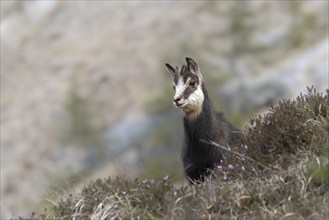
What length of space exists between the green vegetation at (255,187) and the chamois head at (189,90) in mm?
1870

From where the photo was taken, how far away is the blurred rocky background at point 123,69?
190 ft

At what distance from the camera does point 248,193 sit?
7617 millimetres

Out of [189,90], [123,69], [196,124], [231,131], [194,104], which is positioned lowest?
[231,131]

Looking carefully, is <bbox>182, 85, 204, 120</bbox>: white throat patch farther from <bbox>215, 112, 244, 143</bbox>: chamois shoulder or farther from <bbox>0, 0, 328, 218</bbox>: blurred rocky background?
<bbox>0, 0, 328, 218</bbox>: blurred rocky background

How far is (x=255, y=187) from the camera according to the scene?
771cm

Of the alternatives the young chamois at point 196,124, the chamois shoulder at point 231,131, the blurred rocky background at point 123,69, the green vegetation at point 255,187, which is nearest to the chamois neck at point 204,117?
the young chamois at point 196,124

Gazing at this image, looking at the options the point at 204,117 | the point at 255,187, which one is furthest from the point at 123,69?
the point at 255,187

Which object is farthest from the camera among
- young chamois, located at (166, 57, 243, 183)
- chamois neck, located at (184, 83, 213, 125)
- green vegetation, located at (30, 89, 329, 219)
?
chamois neck, located at (184, 83, 213, 125)

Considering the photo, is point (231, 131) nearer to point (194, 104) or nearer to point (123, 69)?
point (194, 104)

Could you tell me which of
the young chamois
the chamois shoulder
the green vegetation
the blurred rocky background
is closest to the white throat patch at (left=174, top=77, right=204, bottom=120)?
the young chamois

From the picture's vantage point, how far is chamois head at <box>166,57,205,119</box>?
1111cm

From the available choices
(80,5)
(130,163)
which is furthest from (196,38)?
(130,163)

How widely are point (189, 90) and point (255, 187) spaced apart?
3.66 meters

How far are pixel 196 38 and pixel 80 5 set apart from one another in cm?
1174
